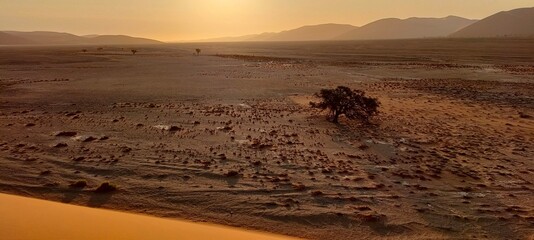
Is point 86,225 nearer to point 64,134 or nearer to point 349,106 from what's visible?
point 64,134

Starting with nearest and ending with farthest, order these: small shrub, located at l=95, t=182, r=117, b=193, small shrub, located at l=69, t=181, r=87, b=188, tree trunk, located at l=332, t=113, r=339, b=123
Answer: small shrub, located at l=95, t=182, r=117, b=193, small shrub, located at l=69, t=181, r=87, b=188, tree trunk, located at l=332, t=113, r=339, b=123

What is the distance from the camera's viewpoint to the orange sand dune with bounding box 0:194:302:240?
5.34 meters

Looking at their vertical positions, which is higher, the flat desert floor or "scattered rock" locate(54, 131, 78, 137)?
"scattered rock" locate(54, 131, 78, 137)

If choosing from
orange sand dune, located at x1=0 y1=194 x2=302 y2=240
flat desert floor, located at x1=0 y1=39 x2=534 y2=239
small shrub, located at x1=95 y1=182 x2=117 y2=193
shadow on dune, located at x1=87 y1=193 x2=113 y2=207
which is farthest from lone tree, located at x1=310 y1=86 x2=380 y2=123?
orange sand dune, located at x1=0 y1=194 x2=302 y2=240

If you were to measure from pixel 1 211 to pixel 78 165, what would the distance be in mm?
3236

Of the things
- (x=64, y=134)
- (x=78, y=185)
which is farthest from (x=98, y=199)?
(x=64, y=134)

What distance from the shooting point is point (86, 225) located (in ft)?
19.0

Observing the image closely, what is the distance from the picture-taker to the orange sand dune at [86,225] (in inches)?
210

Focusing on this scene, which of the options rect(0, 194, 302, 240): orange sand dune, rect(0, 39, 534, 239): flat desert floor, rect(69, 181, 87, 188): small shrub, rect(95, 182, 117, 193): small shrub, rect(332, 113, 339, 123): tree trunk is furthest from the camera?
rect(332, 113, 339, 123): tree trunk

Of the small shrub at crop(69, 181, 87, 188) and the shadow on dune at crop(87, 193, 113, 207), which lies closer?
the shadow on dune at crop(87, 193, 113, 207)

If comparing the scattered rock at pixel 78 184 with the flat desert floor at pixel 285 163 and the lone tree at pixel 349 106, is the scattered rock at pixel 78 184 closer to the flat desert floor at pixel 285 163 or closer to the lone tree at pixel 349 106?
the flat desert floor at pixel 285 163

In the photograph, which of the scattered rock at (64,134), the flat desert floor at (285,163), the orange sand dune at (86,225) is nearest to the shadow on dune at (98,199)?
the flat desert floor at (285,163)

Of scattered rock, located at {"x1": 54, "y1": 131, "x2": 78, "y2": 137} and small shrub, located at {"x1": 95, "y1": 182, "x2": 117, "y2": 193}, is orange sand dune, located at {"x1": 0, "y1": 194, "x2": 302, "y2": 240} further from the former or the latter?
scattered rock, located at {"x1": 54, "y1": 131, "x2": 78, "y2": 137}

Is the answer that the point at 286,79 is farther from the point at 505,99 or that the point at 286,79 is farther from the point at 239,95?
the point at 505,99
